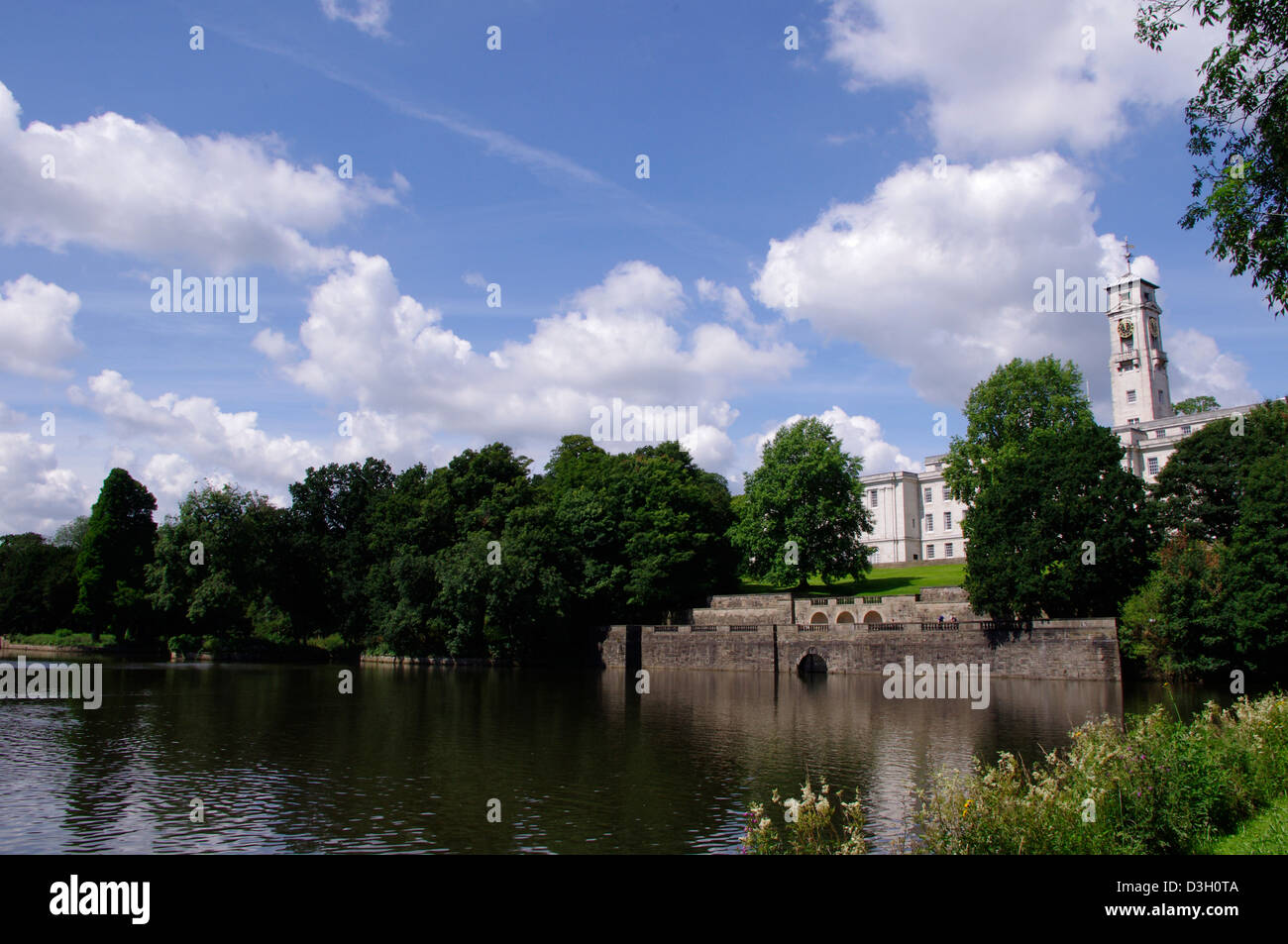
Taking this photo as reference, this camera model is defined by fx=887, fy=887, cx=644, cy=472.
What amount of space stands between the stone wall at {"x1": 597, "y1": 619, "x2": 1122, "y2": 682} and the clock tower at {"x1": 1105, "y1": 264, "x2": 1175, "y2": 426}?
77608 millimetres

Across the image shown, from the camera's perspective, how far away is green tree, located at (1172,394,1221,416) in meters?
114

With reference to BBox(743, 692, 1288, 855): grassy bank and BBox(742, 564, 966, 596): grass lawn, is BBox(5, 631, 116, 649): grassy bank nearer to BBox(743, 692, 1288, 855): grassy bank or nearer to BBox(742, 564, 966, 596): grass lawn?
BBox(742, 564, 966, 596): grass lawn

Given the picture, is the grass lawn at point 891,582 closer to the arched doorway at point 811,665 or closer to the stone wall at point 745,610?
the stone wall at point 745,610

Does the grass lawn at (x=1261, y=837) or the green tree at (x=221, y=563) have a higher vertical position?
the green tree at (x=221, y=563)

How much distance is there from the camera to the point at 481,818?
18.1 metres

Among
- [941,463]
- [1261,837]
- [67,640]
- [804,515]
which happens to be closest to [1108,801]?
[1261,837]

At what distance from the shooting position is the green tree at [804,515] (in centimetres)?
7712

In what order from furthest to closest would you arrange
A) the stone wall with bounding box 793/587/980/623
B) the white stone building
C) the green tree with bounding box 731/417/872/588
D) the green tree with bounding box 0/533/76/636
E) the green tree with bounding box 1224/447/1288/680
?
the white stone building < the green tree with bounding box 0/533/76/636 < the green tree with bounding box 731/417/872/588 < the stone wall with bounding box 793/587/980/623 < the green tree with bounding box 1224/447/1288/680

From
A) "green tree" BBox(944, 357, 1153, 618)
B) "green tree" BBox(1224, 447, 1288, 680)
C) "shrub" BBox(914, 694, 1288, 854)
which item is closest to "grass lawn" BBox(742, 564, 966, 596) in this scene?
"green tree" BBox(944, 357, 1153, 618)

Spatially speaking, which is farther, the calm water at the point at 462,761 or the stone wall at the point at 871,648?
the stone wall at the point at 871,648

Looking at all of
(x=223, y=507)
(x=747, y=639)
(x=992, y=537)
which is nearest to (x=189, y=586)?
(x=223, y=507)

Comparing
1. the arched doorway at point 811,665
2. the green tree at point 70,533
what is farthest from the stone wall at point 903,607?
the green tree at point 70,533

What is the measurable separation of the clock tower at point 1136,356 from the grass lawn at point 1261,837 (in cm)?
11706

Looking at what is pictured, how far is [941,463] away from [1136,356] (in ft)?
98.8
